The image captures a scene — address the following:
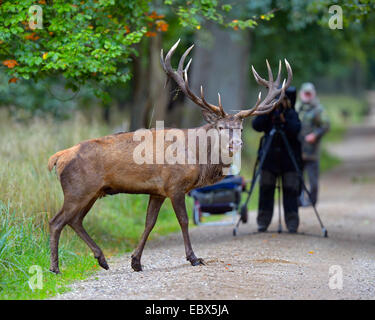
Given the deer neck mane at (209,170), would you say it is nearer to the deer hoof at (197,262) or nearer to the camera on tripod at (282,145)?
the deer hoof at (197,262)

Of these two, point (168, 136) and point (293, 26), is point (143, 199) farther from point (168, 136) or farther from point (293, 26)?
point (293, 26)

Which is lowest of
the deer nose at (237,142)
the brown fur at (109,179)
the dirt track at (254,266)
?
the dirt track at (254,266)

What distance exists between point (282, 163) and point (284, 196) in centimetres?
53

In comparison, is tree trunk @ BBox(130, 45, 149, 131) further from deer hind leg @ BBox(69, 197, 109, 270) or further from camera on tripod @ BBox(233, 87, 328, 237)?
deer hind leg @ BBox(69, 197, 109, 270)

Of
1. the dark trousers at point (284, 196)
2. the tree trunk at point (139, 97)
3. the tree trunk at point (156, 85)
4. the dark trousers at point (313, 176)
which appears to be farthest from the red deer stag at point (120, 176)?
the tree trunk at point (139, 97)

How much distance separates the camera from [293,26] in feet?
64.2

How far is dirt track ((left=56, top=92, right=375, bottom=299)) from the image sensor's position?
658 cm

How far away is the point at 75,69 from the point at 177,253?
9.08 feet

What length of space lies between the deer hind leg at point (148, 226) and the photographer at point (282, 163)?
2878 millimetres

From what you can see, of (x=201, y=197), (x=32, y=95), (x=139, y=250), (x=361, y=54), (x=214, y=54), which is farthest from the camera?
(x=361, y=54)

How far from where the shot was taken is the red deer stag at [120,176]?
7.56 meters

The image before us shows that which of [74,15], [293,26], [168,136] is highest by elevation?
[293,26]
